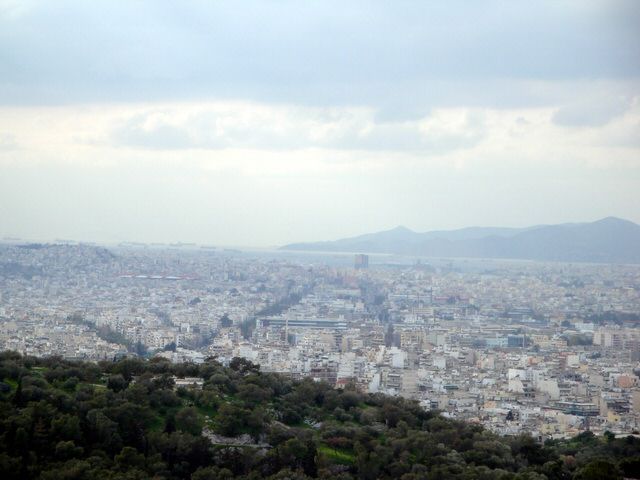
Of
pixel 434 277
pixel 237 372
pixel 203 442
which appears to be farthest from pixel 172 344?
pixel 434 277

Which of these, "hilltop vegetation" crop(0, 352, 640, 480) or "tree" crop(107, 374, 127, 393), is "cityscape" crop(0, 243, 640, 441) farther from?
"tree" crop(107, 374, 127, 393)

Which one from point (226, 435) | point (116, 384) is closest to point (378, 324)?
point (116, 384)

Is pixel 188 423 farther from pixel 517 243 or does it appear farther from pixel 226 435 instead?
pixel 517 243

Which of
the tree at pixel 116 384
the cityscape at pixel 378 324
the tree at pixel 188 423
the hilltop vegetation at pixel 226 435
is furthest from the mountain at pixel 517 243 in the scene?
the tree at pixel 188 423

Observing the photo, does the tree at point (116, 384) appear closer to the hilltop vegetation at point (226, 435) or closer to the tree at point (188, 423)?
the hilltop vegetation at point (226, 435)

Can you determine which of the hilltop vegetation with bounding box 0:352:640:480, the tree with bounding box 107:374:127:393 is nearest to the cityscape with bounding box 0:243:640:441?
the hilltop vegetation with bounding box 0:352:640:480

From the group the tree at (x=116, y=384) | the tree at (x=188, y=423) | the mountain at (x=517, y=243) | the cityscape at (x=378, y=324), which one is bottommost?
the cityscape at (x=378, y=324)
